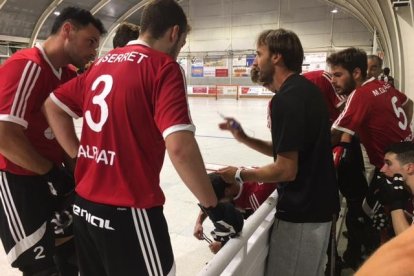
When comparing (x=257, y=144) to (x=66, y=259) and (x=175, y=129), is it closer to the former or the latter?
(x=175, y=129)

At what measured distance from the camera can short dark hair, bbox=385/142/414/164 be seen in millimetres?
2341

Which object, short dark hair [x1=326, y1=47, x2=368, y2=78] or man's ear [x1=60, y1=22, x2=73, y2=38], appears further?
short dark hair [x1=326, y1=47, x2=368, y2=78]

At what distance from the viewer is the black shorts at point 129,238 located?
1352mm

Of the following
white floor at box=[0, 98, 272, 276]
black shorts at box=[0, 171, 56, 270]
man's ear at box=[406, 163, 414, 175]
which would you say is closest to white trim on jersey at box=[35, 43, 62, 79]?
black shorts at box=[0, 171, 56, 270]

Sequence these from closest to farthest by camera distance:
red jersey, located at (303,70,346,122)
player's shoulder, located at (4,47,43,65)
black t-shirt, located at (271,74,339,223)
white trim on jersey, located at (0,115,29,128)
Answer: black t-shirt, located at (271,74,339,223)
white trim on jersey, located at (0,115,29,128)
player's shoulder, located at (4,47,43,65)
red jersey, located at (303,70,346,122)

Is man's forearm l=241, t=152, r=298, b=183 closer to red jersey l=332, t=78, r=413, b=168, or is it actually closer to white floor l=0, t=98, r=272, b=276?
red jersey l=332, t=78, r=413, b=168

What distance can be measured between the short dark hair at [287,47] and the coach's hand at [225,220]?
2.74 ft

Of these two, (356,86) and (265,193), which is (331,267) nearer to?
(265,193)

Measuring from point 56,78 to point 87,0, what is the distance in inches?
864

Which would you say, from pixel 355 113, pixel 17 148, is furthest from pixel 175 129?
pixel 355 113

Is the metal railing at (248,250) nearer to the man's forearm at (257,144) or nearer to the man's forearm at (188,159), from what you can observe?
the man's forearm at (188,159)

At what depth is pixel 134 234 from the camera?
136 centimetres

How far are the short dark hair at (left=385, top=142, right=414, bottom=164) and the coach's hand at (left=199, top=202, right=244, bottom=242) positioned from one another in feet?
5.11

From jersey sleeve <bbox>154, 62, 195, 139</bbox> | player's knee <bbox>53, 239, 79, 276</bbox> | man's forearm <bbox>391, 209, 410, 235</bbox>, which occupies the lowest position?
player's knee <bbox>53, 239, 79, 276</bbox>
